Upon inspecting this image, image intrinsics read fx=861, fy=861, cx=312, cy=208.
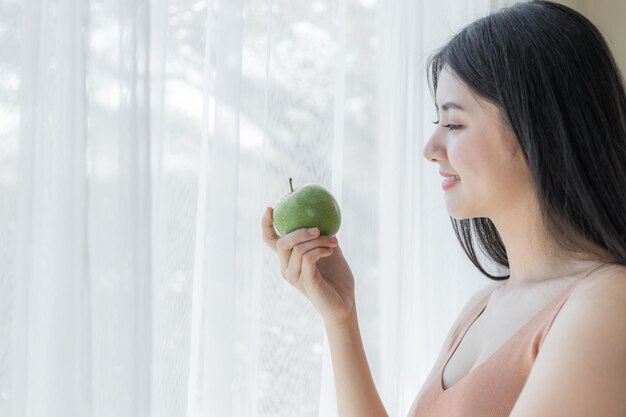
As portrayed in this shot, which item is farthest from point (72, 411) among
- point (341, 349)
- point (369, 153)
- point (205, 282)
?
point (369, 153)

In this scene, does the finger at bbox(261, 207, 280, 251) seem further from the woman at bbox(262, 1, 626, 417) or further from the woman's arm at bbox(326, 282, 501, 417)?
the woman's arm at bbox(326, 282, 501, 417)

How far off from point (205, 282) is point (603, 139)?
0.66 meters

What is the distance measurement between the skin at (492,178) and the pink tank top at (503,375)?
0.33 feet

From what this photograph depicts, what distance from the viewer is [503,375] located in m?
1.08

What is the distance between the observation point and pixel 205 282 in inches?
55.1

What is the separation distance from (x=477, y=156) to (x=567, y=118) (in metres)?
0.13

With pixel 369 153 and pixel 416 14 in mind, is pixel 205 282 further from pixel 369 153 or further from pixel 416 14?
pixel 416 14

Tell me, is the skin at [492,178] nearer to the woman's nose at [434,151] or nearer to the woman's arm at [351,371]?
the woman's nose at [434,151]

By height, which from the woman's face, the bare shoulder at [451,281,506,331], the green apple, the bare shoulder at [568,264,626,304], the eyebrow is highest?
the eyebrow

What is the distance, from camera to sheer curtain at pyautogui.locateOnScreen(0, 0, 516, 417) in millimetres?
1186

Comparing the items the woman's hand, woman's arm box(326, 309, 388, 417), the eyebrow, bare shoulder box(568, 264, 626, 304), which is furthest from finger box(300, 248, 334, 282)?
bare shoulder box(568, 264, 626, 304)

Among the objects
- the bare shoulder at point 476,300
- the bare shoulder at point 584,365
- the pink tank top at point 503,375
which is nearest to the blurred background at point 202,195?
the bare shoulder at point 476,300

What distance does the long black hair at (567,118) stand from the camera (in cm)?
109

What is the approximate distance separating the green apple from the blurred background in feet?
0.61
